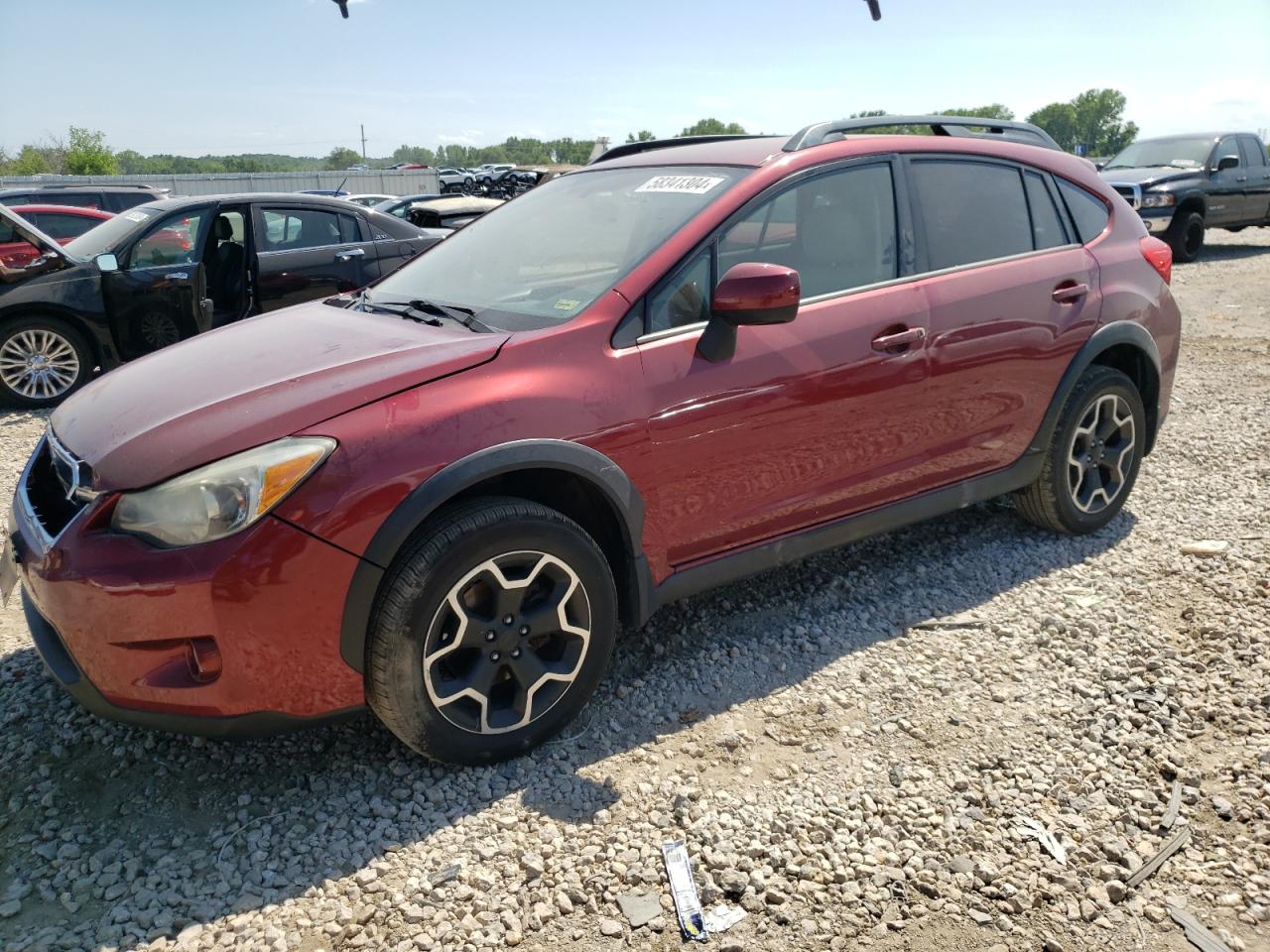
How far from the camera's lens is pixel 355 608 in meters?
2.58

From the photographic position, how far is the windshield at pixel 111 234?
7777 millimetres

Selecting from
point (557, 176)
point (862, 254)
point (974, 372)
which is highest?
point (557, 176)

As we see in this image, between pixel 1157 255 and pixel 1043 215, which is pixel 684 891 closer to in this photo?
pixel 1043 215

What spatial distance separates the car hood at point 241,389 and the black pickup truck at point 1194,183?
14335 mm

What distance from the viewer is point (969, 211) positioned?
3992 millimetres

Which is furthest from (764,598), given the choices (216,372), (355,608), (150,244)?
(150,244)

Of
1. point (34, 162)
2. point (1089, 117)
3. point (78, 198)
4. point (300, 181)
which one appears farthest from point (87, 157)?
point (1089, 117)

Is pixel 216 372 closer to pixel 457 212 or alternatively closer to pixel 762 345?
pixel 762 345

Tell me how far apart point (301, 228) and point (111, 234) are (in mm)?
1507

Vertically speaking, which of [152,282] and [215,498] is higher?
[152,282]

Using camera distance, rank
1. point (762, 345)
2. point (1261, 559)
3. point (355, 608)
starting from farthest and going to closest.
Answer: point (1261, 559) → point (762, 345) → point (355, 608)

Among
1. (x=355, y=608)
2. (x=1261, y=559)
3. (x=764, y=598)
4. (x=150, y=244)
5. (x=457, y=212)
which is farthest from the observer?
(x=457, y=212)

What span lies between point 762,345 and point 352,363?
1.31 meters

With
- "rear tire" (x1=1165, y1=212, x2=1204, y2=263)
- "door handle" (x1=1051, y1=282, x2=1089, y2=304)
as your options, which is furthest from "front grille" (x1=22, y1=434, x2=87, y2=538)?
"rear tire" (x1=1165, y1=212, x2=1204, y2=263)
